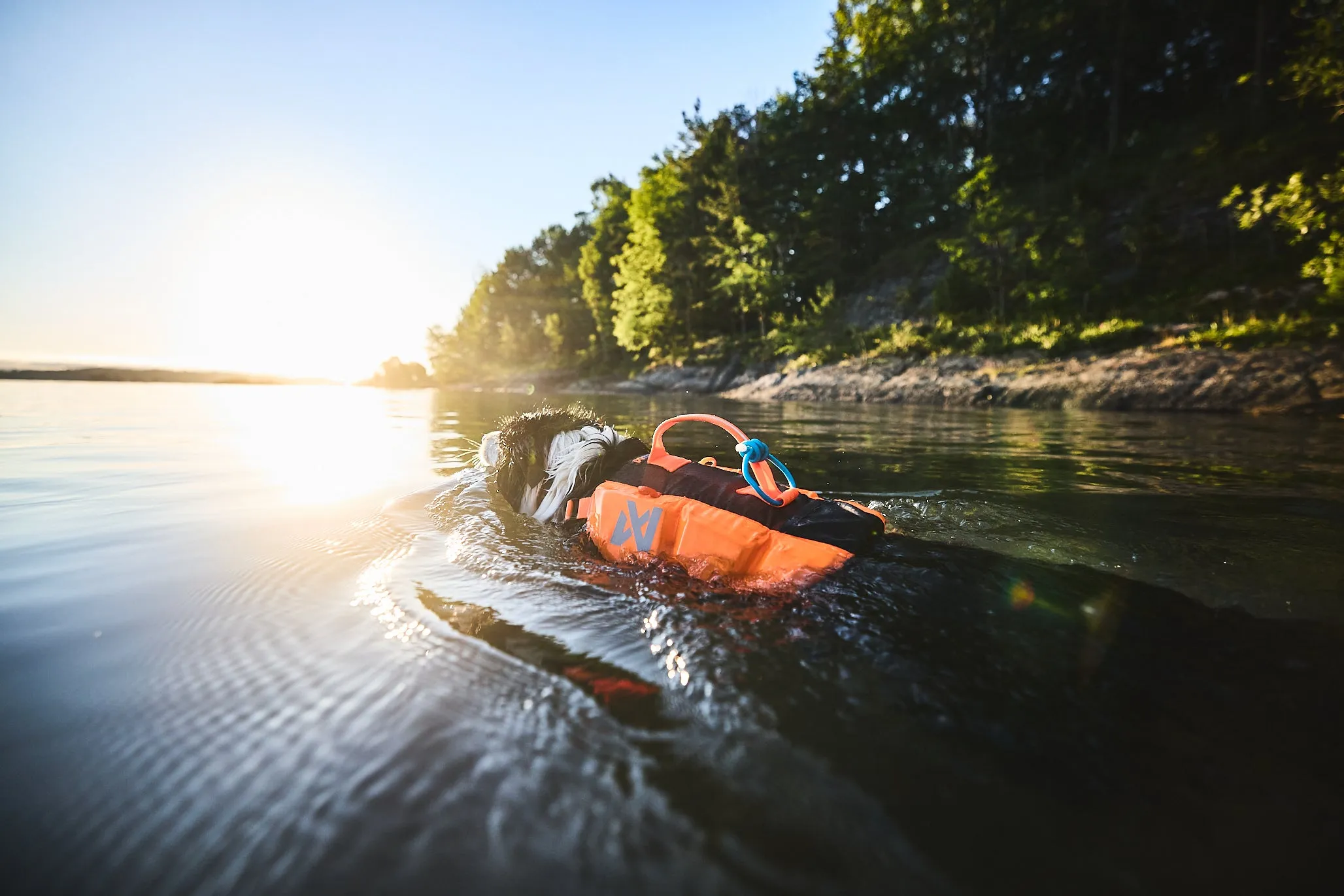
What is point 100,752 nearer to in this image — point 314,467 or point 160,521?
point 160,521

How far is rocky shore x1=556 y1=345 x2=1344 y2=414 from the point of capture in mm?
10445

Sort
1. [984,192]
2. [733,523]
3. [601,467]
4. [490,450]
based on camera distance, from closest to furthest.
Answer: [733,523]
[601,467]
[490,450]
[984,192]

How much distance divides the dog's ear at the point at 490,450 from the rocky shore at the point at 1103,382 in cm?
1349

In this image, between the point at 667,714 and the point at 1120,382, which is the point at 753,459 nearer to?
the point at 667,714

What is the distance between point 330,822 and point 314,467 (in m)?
6.59

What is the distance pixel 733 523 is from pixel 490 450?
2976mm

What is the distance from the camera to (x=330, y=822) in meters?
1.33

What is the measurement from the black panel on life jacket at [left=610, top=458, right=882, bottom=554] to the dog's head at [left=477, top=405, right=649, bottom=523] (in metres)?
0.71

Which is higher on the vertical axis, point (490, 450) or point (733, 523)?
point (490, 450)

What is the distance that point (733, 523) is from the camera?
2.78 m

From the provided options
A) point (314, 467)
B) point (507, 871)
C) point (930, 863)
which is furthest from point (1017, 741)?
point (314, 467)

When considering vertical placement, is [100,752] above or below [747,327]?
below

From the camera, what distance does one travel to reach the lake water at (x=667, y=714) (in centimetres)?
122

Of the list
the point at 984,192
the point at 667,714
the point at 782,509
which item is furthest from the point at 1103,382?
the point at 667,714
